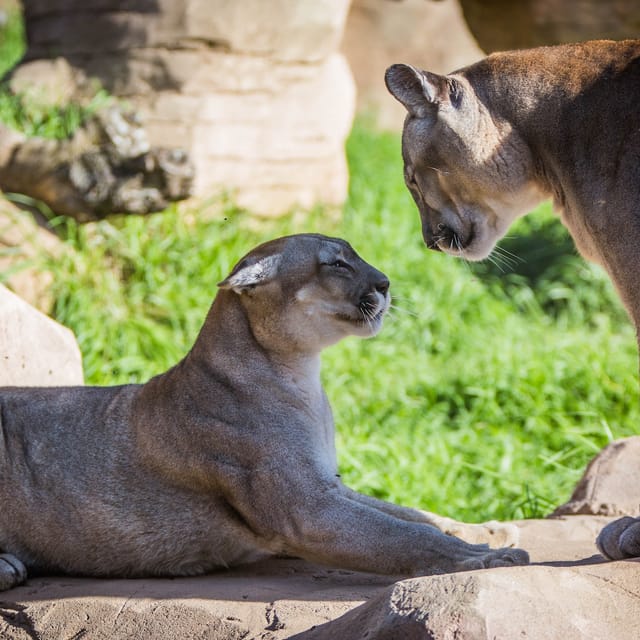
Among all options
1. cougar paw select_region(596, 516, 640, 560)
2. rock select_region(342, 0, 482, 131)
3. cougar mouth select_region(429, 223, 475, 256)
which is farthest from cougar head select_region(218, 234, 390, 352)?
rock select_region(342, 0, 482, 131)

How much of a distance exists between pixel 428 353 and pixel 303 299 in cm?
441

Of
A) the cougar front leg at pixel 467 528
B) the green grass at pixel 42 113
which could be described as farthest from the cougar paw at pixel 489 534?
the green grass at pixel 42 113

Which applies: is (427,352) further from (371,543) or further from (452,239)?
(371,543)

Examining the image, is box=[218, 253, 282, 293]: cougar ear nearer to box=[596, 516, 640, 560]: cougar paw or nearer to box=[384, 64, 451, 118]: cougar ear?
box=[384, 64, 451, 118]: cougar ear

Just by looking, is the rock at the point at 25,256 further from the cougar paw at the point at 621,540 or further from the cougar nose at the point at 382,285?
the cougar paw at the point at 621,540

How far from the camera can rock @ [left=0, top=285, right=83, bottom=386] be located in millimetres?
5039

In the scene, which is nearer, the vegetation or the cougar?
the cougar

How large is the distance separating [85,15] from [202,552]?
5.90 metres

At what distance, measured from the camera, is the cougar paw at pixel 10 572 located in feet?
13.4

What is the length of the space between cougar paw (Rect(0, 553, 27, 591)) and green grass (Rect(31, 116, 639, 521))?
2249 mm

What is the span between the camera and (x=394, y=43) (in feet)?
51.4

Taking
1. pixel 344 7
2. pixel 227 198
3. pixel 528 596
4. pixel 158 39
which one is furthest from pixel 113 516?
pixel 344 7

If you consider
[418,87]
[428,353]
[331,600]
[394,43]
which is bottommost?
[428,353]

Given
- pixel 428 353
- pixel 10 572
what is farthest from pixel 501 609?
pixel 428 353
